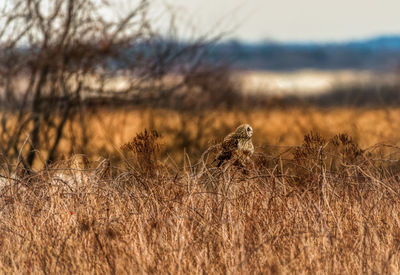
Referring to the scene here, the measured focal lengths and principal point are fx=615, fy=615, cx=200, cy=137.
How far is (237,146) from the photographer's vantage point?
5.24 meters

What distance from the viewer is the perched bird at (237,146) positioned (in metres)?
5.23

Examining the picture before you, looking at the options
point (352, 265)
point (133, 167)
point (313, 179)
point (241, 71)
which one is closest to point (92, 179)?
point (133, 167)

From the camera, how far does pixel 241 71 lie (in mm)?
12898

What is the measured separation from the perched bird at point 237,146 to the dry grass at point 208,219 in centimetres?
11

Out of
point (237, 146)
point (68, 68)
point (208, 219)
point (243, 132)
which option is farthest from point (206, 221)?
point (68, 68)

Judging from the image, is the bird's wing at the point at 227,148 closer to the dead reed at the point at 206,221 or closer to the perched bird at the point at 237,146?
the perched bird at the point at 237,146

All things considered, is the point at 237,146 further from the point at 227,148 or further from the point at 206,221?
the point at 206,221

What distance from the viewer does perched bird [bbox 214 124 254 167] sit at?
17.2ft

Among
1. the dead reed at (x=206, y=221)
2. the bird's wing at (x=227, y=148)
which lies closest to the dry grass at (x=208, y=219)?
the dead reed at (x=206, y=221)

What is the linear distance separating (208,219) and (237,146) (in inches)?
29.3

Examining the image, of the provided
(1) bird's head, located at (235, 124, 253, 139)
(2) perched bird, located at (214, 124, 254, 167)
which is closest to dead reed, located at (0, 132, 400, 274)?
(2) perched bird, located at (214, 124, 254, 167)

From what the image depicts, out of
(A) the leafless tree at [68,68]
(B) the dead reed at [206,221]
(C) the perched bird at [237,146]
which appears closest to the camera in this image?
(B) the dead reed at [206,221]

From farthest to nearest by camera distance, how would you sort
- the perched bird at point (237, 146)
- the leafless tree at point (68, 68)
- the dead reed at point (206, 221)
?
1. the leafless tree at point (68, 68)
2. the perched bird at point (237, 146)
3. the dead reed at point (206, 221)

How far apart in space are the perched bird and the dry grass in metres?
0.11
